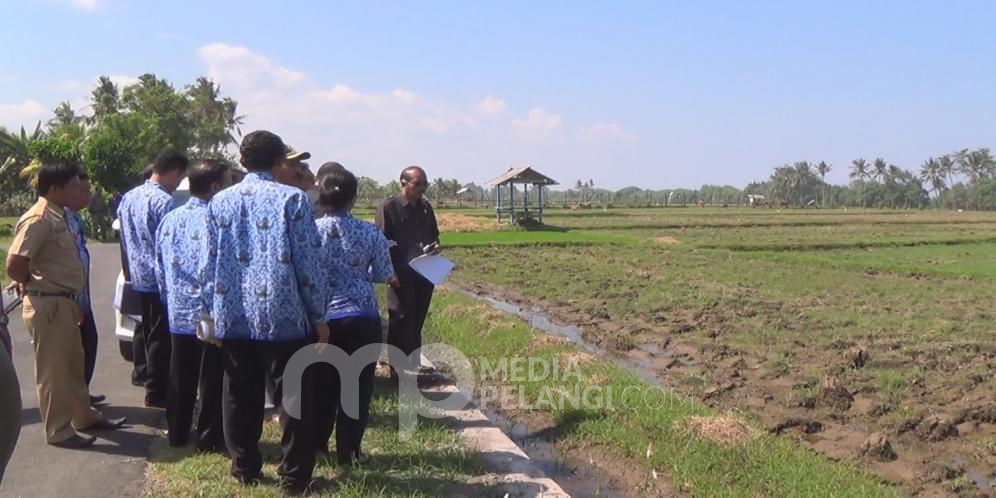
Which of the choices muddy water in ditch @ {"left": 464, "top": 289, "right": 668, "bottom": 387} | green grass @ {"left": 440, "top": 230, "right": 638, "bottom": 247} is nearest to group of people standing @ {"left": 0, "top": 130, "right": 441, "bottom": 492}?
muddy water in ditch @ {"left": 464, "top": 289, "right": 668, "bottom": 387}

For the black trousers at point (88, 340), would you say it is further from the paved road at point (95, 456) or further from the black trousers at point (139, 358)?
the black trousers at point (139, 358)

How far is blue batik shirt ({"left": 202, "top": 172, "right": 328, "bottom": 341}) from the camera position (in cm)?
346

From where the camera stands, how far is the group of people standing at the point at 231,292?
11.5 ft

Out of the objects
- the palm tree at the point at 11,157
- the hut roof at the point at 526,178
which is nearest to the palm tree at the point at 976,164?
the hut roof at the point at 526,178

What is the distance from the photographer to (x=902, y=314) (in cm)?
1055

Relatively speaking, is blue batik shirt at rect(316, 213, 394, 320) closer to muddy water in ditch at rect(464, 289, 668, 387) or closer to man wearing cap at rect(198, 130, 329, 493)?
man wearing cap at rect(198, 130, 329, 493)

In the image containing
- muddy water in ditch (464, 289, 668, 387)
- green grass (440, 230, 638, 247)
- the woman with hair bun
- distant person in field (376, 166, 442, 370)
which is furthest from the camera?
green grass (440, 230, 638, 247)

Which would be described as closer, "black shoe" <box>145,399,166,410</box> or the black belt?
the black belt

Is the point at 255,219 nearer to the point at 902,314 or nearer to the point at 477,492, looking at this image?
the point at 477,492

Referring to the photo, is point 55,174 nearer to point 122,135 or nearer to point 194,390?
point 194,390

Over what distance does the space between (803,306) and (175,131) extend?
38.6 m

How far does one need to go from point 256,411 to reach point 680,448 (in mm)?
2394

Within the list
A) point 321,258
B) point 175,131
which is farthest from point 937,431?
point 175,131

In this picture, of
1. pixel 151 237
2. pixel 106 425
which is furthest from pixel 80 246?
pixel 106 425
